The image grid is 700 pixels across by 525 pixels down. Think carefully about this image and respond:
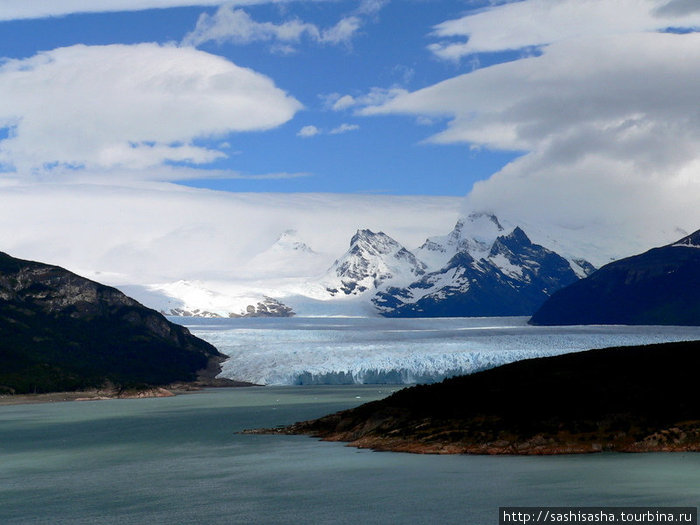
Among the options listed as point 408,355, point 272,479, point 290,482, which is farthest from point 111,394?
point 290,482

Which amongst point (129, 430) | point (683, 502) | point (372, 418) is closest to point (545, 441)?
point (372, 418)

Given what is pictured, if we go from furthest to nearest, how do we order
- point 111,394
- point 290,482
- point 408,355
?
point 111,394
point 408,355
point 290,482

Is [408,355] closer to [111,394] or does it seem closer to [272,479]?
[111,394]

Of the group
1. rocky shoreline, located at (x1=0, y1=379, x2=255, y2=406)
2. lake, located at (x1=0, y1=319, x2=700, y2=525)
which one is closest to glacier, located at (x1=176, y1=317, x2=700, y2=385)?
rocky shoreline, located at (x1=0, y1=379, x2=255, y2=406)

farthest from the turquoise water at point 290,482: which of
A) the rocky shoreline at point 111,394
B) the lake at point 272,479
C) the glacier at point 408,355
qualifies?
the rocky shoreline at point 111,394

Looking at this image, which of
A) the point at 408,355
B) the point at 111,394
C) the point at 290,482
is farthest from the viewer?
the point at 111,394

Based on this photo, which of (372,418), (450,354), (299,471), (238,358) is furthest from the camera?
(238,358)

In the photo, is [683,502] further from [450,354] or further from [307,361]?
[307,361]

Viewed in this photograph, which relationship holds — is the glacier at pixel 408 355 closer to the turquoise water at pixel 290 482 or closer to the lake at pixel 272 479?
the lake at pixel 272 479
